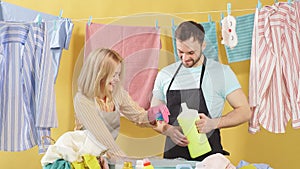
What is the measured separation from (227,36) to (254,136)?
436 millimetres

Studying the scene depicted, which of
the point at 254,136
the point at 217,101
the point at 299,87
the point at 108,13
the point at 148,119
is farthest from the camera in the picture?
the point at 108,13

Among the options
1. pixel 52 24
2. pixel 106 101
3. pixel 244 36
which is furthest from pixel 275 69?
pixel 52 24

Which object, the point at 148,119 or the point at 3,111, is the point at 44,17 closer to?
the point at 3,111

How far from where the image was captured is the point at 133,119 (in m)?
1.65

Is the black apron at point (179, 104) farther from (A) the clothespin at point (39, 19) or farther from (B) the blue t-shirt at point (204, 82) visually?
(A) the clothespin at point (39, 19)

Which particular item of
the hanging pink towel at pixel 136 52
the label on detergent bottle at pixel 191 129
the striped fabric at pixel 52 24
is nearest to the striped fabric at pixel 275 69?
the label on detergent bottle at pixel 191 129

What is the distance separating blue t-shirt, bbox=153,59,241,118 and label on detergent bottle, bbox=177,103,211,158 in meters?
0.07

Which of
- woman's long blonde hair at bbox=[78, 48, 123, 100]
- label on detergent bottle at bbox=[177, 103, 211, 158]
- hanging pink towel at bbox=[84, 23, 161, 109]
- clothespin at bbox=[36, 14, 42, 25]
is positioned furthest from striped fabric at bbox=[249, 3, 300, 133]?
clothespin at bbox=[36, 14, 42, 25]

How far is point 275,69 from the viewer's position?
1904 millimetres

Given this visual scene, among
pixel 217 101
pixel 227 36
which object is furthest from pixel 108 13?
pixel 217 101

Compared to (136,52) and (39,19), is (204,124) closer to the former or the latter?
(136,52)

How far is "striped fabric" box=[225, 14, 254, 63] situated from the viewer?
1.97 metres

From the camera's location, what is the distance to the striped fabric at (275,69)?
6.20 feet

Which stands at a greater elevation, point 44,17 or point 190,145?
point 44,17
